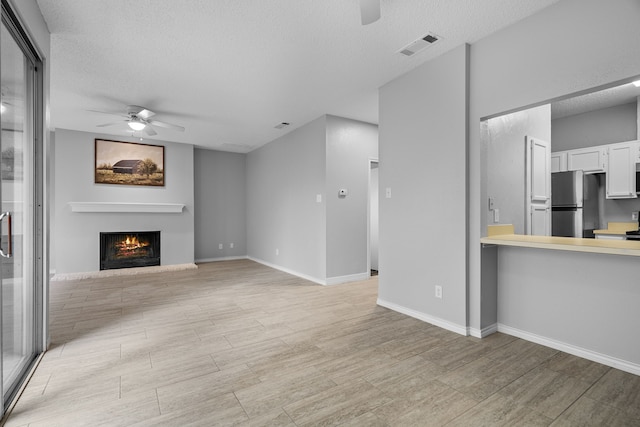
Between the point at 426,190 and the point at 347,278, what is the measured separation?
2356mm

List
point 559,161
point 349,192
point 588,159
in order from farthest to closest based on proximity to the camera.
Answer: point 349,192, point 559,161, point 588,159

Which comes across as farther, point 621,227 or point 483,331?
point 621,227

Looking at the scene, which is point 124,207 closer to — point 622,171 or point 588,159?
point 588,159

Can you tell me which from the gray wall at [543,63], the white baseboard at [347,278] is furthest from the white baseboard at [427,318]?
the white baseboard at [347,278]

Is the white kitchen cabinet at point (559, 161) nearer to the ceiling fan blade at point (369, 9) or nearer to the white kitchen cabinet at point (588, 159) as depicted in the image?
the white kitchen cabinet at point (588, 159)

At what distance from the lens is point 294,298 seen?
13.6 feet

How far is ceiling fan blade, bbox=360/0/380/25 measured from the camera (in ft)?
6.11

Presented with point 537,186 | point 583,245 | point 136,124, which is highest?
point 136,124

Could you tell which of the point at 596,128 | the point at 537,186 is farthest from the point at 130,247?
the point at 596,128

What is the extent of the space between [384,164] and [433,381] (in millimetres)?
2381

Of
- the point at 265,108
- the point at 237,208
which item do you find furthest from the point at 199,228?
the point at 265,108

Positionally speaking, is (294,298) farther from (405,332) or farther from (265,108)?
(265,108)

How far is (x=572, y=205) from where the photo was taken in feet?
14.0

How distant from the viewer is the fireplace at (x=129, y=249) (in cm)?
609
